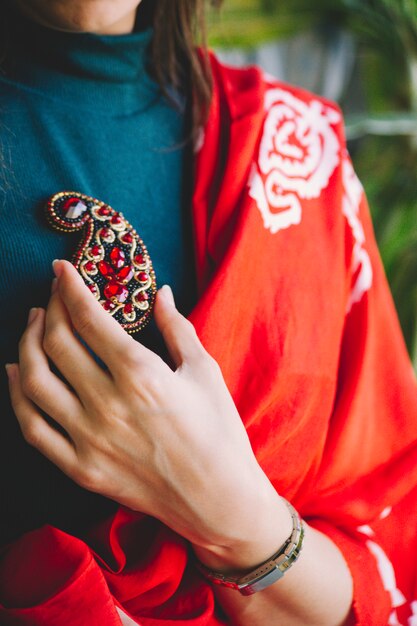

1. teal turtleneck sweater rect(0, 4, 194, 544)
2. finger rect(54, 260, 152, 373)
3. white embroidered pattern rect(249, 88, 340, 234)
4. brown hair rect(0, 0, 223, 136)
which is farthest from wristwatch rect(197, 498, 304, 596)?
brown hair rect(0, 0, 223, 136)

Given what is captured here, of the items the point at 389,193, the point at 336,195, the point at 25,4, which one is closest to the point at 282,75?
the point at 389,193

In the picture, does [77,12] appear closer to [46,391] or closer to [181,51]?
[181,51]

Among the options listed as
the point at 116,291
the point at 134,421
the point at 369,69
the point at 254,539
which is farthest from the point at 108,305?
the point at 369,69

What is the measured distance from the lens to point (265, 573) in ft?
1.90

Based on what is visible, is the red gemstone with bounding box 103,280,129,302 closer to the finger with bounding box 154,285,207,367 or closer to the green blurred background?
the finger with bounding box 154,285,207,367

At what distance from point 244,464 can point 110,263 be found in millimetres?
221

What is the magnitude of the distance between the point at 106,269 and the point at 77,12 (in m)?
0.25

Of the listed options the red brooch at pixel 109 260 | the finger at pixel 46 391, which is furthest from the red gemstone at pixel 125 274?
the finger at pixel 46 391

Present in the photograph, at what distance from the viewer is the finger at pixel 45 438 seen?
514 mm

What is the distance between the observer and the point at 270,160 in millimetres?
739

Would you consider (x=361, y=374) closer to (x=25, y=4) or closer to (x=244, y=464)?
(x=244, y=464)

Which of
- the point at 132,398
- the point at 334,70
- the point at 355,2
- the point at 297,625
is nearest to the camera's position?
the point at 132,398

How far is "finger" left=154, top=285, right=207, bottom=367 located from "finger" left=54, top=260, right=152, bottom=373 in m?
0.04

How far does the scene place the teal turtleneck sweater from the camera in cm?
58
